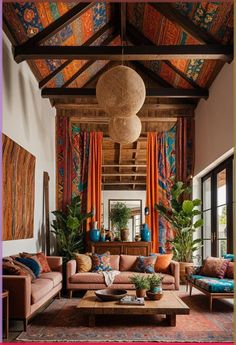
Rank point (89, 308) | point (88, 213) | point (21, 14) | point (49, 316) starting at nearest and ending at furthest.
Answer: point (89, 308) → point (49, 316) → point (21, 14) → point (88, 213)

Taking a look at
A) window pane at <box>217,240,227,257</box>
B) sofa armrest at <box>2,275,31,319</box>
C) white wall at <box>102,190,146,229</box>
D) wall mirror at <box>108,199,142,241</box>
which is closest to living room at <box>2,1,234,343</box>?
sofa armrest at <box>2,275,31,319</box>

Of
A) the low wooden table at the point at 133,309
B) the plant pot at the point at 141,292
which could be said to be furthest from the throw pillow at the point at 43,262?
the plant pot at the point at 141,292

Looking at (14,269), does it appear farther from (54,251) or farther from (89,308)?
(54,251)

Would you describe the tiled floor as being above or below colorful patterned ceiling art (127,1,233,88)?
below

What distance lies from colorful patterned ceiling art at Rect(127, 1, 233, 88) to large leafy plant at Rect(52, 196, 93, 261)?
11.7 feet

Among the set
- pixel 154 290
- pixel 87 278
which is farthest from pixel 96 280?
pixel 154 290

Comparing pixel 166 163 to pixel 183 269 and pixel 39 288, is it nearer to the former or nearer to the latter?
pixel 183 269

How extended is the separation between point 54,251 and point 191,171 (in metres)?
3.71

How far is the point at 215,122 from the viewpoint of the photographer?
8.39m

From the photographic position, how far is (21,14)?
21.3 ft

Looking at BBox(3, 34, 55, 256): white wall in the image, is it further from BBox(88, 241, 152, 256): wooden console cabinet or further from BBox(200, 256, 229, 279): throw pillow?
BBox(200, 256, 229, 279): throw pillow

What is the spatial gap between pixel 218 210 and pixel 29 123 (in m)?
4.18

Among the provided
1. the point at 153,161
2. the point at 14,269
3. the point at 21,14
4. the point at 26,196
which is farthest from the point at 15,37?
the point at 153,161

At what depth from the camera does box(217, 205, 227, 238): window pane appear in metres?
8.45
